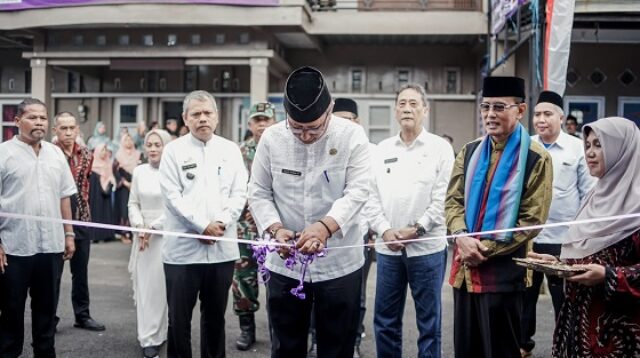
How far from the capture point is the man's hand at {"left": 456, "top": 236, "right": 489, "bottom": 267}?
4191 millimetres

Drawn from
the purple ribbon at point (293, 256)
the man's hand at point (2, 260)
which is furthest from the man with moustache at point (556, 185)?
the man's hand at point (2, 260)

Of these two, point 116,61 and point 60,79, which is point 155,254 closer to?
point 116,61

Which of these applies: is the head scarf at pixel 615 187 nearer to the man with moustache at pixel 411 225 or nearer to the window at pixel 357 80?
the man with moustache at pixel 411 225

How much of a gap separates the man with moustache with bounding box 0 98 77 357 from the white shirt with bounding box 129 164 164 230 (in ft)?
2.57

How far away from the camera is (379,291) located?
546 cm

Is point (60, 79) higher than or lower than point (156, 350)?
higher

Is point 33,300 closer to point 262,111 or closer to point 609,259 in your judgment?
point 262,111

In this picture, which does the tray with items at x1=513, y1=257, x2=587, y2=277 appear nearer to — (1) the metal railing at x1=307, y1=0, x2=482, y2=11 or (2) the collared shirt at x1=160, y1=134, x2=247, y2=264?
(2) the collared shirt at x1=160, y1=134, x2=247, y2=264

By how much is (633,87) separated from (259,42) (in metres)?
7.94

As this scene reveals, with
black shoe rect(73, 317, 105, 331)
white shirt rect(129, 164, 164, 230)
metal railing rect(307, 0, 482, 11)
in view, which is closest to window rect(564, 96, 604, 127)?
metal railing rect(307, 0, 482, 11)

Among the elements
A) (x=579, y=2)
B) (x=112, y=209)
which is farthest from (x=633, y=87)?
(x=112, y=209)

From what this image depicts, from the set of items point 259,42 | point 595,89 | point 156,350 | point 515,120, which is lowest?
point 156,350

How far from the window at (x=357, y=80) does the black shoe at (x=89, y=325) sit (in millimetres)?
11031

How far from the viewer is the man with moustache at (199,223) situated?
17.1 ft
